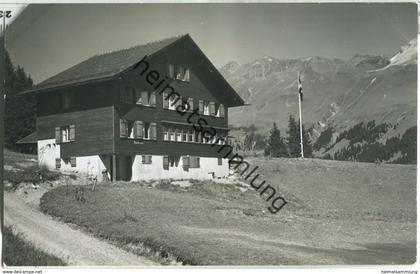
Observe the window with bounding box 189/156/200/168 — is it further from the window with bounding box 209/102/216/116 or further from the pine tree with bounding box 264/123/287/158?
the pine tree with bounding box 264/123/287/158

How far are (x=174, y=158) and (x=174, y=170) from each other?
75 cm

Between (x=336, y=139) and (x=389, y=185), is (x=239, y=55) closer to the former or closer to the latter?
(x=389, y=185)

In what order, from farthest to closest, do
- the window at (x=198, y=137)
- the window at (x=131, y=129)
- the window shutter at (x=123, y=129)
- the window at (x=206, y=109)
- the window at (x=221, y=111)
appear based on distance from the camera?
the window at (x=221, y=111)
the window at (x=198, y=137)
the window at (x=206, y=109)
the window at (x=131, y=129)
the window shutter at (x=123, y=129)

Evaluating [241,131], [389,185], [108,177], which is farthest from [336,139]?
[108,177]

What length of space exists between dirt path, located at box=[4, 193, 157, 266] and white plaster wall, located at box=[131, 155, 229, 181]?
11419 millimetres

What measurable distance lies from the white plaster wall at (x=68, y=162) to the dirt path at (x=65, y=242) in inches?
388

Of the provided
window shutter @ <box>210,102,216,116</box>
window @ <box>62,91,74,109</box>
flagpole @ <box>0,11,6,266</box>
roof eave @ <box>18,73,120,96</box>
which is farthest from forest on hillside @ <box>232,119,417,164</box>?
flagpole @ <box>0,11,6,266</box>

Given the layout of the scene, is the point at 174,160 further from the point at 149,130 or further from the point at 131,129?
the point at 131,129

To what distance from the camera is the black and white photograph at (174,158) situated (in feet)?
51.4

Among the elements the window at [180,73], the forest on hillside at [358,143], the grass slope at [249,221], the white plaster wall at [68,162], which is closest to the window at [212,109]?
the window at [180,73]

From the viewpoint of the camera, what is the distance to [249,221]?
2153 centimetres

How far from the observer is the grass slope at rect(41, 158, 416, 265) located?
51.2 feet

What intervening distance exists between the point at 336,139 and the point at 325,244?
137248mm

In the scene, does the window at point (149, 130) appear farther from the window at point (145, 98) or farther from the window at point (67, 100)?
the window at point (67, 100)
